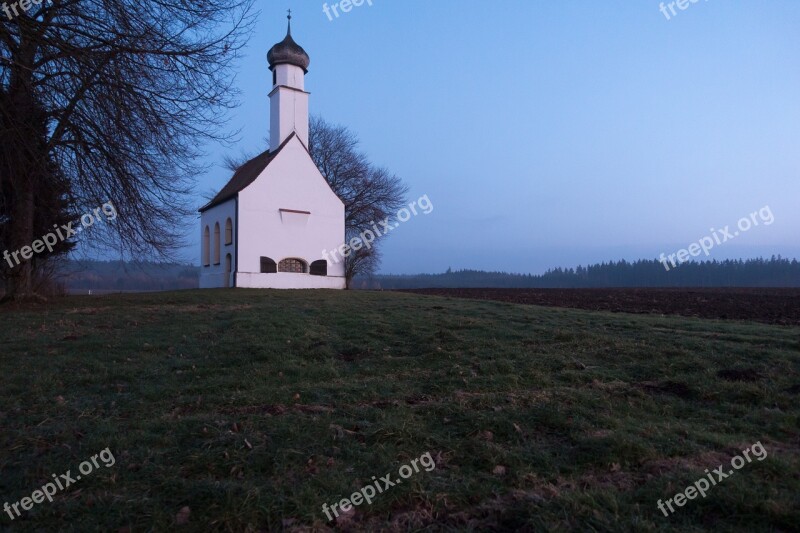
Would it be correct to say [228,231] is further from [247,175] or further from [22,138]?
[22,138]

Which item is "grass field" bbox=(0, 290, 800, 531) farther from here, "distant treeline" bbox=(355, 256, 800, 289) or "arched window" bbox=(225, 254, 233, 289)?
"distant treeline" bbox=(355, 256, 800, 289)

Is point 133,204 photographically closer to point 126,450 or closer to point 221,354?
point 221,354

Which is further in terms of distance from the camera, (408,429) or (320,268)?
(320,268)

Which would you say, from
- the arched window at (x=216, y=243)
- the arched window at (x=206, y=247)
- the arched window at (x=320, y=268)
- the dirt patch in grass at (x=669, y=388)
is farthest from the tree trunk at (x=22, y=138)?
the arched window at (x=206, y=247)

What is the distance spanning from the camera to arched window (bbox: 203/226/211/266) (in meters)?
34.9

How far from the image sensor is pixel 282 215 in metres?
31.1

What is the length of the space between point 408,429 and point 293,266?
2824cm

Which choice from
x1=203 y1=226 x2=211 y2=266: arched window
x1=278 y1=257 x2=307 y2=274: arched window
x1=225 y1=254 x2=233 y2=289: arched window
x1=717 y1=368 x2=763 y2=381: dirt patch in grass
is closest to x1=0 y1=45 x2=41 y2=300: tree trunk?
x1=717 y1=368 x2=763 y2=381: dirt patch in grass

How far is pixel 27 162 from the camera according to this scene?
9789mm

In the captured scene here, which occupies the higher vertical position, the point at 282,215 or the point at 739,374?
the point at 282,215

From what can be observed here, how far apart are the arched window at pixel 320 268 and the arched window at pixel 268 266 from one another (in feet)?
7.95

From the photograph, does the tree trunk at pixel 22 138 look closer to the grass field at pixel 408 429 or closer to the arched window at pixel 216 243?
the grass field at pixel 408 429

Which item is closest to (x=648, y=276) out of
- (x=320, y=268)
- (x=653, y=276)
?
(x=653, y=276)

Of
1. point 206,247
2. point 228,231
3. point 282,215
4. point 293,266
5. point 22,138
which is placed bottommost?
point 293,266
